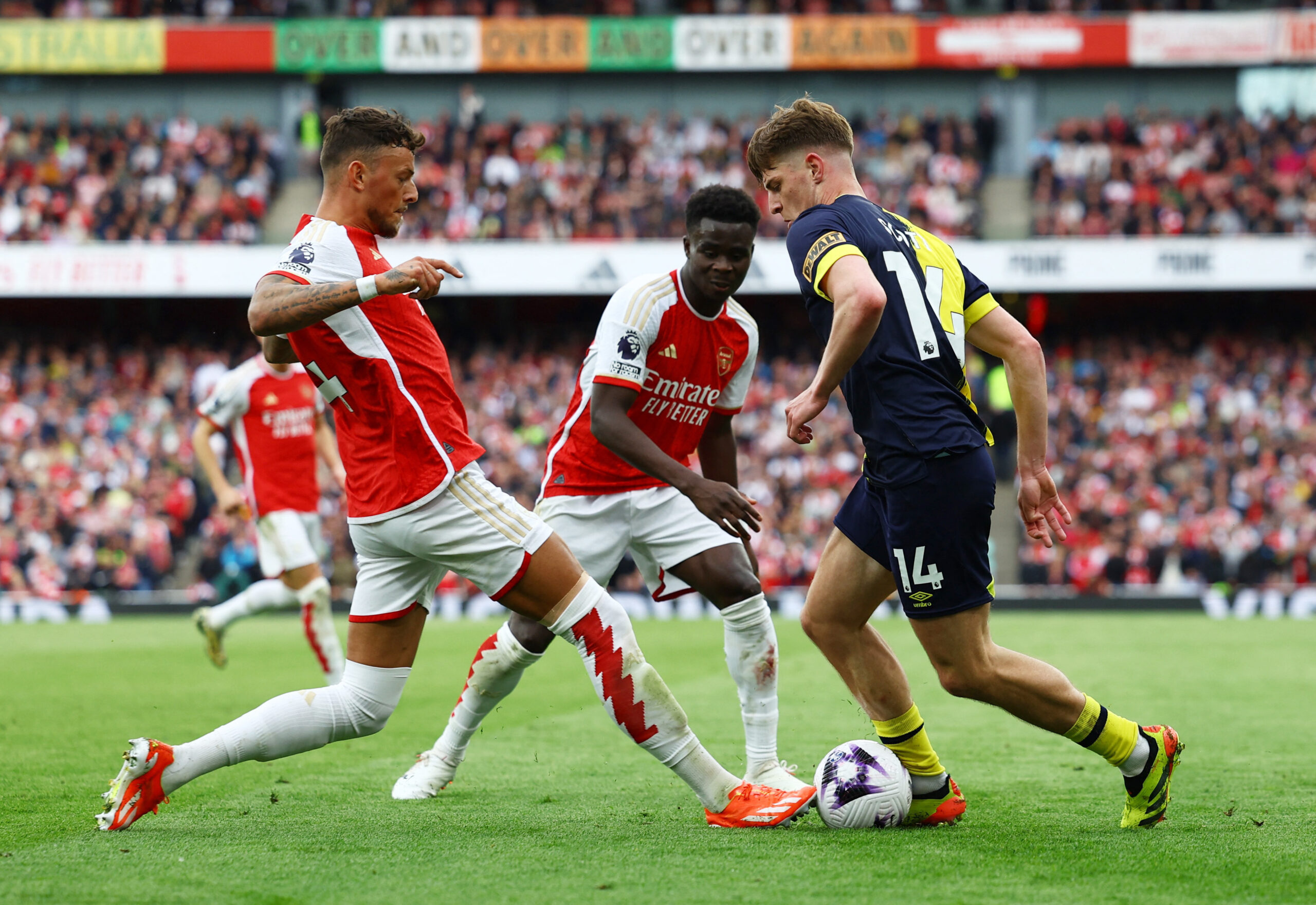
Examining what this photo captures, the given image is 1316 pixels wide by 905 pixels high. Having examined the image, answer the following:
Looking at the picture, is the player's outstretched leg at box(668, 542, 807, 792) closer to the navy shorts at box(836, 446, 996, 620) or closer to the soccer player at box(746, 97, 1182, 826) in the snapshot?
the soccer player at box(746, 97, 1182, 826)

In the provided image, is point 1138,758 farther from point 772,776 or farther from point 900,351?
point 900,351

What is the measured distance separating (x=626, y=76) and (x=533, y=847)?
26127 mm

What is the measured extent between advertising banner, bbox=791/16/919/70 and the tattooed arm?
24.8 m

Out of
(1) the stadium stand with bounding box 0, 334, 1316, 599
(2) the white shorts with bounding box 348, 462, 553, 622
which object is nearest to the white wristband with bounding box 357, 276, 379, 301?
(2) the white shorts with bounding box 348, 462, 553, 622

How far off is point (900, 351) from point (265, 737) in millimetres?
2655

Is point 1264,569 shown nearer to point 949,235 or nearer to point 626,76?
point 949,235

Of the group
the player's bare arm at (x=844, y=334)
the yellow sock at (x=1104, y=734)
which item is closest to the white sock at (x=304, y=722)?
the player's bare arm at (x=844, y=334)

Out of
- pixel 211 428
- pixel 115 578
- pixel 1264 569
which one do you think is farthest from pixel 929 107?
pixel 211 428

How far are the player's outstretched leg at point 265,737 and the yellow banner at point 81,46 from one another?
27.0 m

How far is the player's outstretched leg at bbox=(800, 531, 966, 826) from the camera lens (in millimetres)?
4969

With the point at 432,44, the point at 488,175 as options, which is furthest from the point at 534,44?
the point at 488,175

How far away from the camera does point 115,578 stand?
2148 cm

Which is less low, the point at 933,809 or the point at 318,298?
the point at 318,298

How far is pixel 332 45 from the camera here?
2786 centimetres
